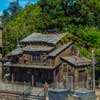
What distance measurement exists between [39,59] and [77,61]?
582cm

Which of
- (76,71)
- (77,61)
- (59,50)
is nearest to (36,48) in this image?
(59,50)

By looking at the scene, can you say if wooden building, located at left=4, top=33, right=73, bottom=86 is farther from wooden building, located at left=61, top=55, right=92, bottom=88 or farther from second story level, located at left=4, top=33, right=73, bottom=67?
wooden building, located at left=61, top=55, right=92, bottom=88

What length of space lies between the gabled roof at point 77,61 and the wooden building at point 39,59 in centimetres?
117

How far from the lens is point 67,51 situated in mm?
58438

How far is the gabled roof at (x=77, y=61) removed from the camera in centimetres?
5519

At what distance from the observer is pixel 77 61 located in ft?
184

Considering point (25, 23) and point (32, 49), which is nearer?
point (32, 49)

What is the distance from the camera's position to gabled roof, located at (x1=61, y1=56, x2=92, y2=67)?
55.2 m

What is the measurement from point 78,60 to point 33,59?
6920 mm

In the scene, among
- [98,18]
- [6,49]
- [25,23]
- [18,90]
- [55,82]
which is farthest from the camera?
[25,23]

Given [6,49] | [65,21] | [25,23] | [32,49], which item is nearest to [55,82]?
[32,49]

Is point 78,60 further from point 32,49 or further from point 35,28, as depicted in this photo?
point 35,28

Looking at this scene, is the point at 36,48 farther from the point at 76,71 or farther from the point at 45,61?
the point at 76,71

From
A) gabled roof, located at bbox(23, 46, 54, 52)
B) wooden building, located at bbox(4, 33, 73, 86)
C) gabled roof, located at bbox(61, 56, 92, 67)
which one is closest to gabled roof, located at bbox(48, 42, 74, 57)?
wooden building, located at bbox(4, 33, 73, 86)
